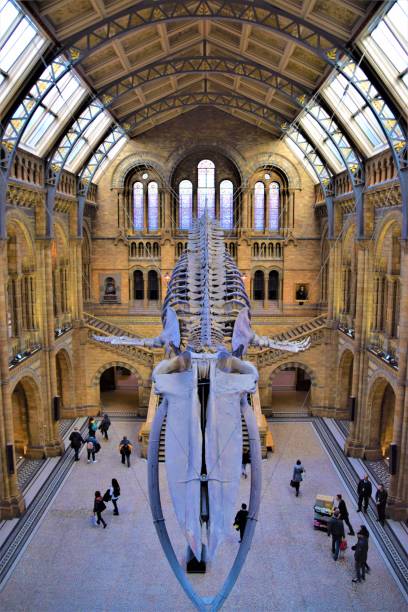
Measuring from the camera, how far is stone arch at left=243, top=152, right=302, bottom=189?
27.8 meters

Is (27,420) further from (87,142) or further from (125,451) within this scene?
(87,142)

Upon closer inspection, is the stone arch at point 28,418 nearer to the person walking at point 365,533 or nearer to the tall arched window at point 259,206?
the person walking at point 365,533

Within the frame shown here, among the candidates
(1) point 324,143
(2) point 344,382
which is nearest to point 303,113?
(1) point 324,143

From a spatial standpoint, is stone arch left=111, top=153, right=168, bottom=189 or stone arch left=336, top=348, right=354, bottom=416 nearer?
stone arch left=336, top=348, right=354, bottom=416

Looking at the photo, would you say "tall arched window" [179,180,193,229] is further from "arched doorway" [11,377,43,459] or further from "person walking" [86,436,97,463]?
"person walking" [86,436,97,463]

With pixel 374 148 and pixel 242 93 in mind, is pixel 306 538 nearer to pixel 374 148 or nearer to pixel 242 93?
pixel 374 148

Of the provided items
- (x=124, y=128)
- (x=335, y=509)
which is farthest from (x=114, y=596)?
(x=124, y=128)

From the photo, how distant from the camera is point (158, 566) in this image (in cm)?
1295

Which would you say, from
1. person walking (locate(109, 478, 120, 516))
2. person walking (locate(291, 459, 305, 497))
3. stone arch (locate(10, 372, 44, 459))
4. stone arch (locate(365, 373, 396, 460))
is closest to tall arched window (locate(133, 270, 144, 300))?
stone arch (locate(10, 372, 44, 459))

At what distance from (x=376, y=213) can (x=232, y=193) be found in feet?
36.4

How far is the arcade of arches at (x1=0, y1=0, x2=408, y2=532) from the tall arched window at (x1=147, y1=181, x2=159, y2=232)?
0.08 metres

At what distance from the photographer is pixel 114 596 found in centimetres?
1179

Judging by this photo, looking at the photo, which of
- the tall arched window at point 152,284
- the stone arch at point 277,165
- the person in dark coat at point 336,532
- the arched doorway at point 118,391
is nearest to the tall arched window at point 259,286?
the stone arch at point 277,165

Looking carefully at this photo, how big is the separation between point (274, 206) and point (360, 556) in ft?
66.3
